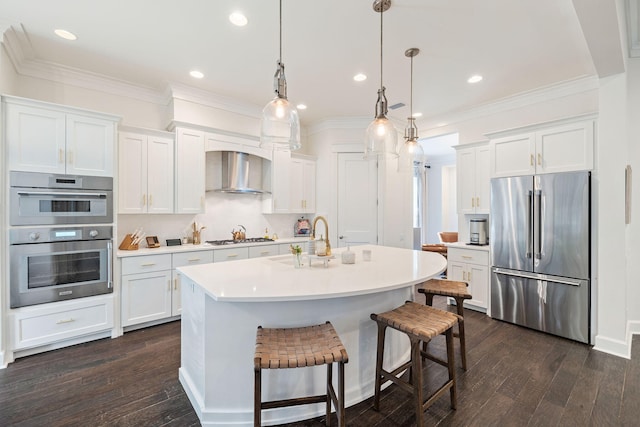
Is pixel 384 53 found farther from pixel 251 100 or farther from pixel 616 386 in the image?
pixel 616 386

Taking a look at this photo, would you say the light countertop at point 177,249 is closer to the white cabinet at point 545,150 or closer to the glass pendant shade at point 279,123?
the glass pendant shade at point 279,123

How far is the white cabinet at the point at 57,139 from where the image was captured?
8.61 ft

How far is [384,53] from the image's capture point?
300 centimetres

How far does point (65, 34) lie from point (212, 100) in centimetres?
168

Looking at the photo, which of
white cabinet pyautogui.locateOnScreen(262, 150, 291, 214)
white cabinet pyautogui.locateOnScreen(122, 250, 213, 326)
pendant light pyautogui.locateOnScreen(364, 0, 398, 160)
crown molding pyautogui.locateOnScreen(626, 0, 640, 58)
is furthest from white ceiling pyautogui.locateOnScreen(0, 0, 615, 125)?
white cabinet pyautogui.locateOnScreen(122, 250, 213, 326)

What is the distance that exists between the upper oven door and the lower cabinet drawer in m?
0.85

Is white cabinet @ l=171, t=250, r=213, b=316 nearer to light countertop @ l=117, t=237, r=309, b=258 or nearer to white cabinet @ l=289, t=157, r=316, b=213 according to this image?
light countertop @ l=117, t=237, r=309, b=258

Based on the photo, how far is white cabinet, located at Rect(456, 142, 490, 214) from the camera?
4.18 m

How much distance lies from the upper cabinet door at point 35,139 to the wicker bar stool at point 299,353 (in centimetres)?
281

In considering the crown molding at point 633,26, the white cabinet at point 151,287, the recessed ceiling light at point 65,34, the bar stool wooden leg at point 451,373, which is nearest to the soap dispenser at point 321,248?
the bar stool wooden leg at point 451,373

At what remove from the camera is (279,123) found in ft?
6.62

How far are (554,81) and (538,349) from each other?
10.8 ft

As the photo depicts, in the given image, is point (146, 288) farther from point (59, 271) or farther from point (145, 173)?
point (145, 173)

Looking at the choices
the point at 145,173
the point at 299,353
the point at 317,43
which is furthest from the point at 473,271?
the point at 145,173
